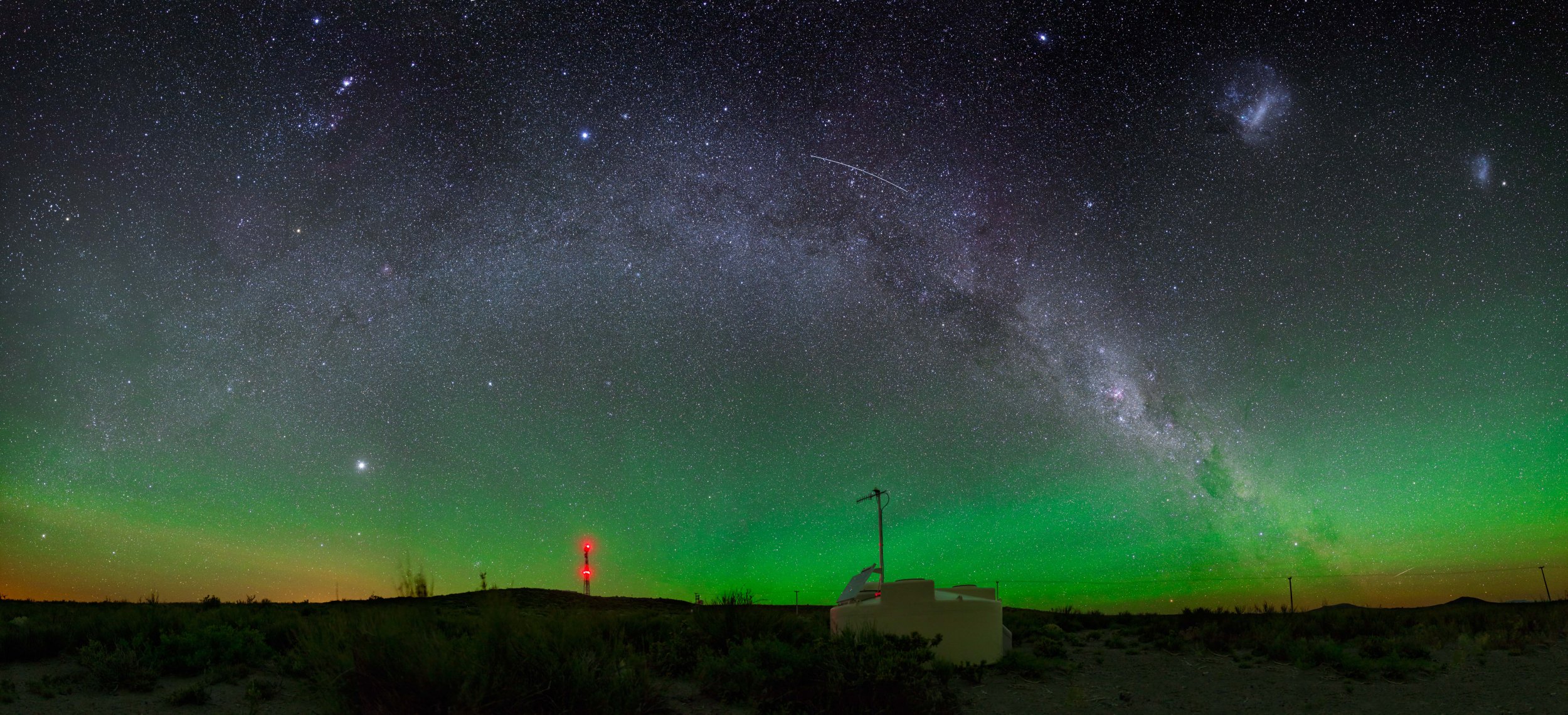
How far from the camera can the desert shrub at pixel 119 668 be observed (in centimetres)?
1132

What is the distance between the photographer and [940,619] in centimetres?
1780

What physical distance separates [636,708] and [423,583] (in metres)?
4.50

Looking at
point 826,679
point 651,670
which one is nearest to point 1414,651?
point 826,679

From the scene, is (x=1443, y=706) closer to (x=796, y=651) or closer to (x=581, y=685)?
Answer: (x=796, y=651)

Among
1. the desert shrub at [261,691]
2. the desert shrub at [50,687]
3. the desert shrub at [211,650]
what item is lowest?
the desert shrub at [261,691]

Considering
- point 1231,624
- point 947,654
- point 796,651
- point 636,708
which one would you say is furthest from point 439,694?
point 1231,624

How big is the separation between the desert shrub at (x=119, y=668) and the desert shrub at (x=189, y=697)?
2.27 ft

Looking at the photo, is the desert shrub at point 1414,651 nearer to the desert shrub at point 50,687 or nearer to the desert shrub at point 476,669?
the desert shrub at point 476,669

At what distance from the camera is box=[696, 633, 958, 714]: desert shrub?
12211 mm

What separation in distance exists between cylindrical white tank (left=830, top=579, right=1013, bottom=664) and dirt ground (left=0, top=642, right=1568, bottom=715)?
3.71ft

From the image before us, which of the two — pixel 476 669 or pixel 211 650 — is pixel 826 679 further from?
pixel 211 650

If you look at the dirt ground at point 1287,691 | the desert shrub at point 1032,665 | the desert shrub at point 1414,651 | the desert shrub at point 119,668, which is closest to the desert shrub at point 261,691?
the desert shrub at point 119,668

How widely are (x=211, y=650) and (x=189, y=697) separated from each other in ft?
6.31

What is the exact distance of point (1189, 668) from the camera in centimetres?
1839
